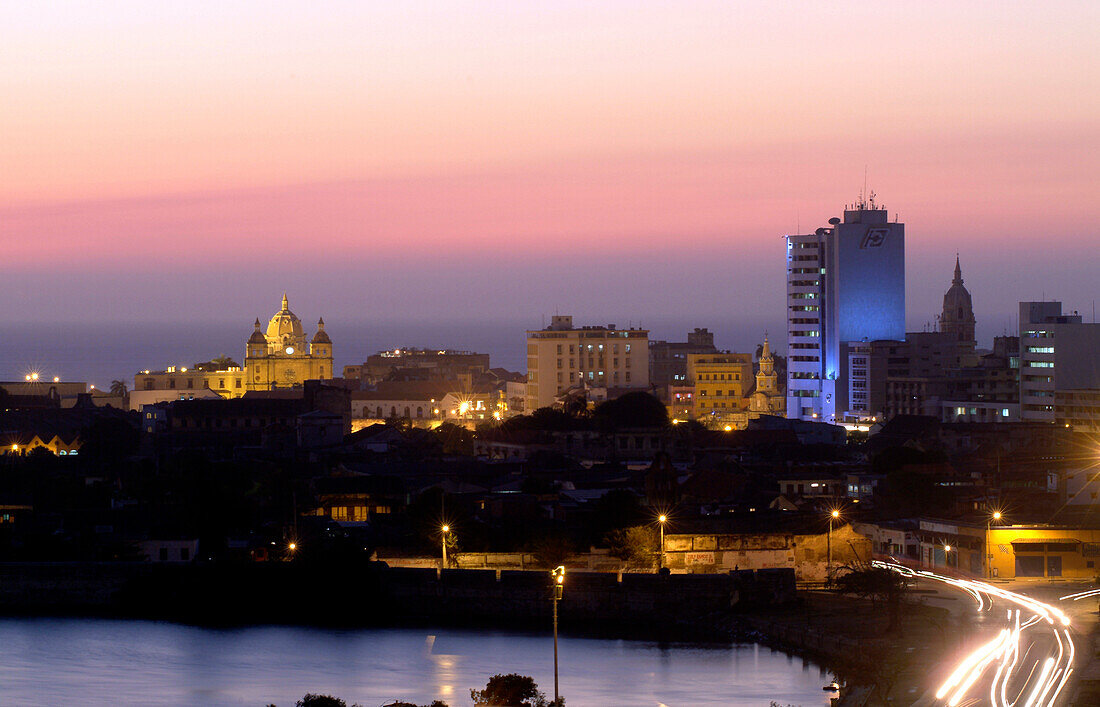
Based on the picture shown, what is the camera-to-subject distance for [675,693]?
2967cm

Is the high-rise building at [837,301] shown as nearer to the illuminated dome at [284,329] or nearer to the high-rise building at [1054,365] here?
the high-rise building at [1054,365]

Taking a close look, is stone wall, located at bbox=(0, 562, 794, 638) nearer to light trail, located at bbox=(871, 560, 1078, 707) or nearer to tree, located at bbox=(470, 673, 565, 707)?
light trail, located at bbox=(871, 560, 1078, 707)

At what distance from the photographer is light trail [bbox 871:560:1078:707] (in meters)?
24.1

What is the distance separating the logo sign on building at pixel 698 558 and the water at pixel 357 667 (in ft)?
15.6

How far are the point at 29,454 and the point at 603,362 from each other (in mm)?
53176

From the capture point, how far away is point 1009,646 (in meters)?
27.7

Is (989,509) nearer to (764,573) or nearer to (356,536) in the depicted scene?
(764,573)

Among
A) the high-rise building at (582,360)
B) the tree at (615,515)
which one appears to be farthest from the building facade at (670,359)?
the tree at (615,515)

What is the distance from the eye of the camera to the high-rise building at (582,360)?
115 metres

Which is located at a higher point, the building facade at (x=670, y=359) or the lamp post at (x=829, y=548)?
the building facade at (x=670, y=359)

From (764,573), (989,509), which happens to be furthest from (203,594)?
(989,509)

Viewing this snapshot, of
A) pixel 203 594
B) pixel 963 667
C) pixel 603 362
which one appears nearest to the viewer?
pixel 963 667

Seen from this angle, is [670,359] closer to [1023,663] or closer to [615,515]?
[615,515]

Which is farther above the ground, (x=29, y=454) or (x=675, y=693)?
(x=29, y=454)
